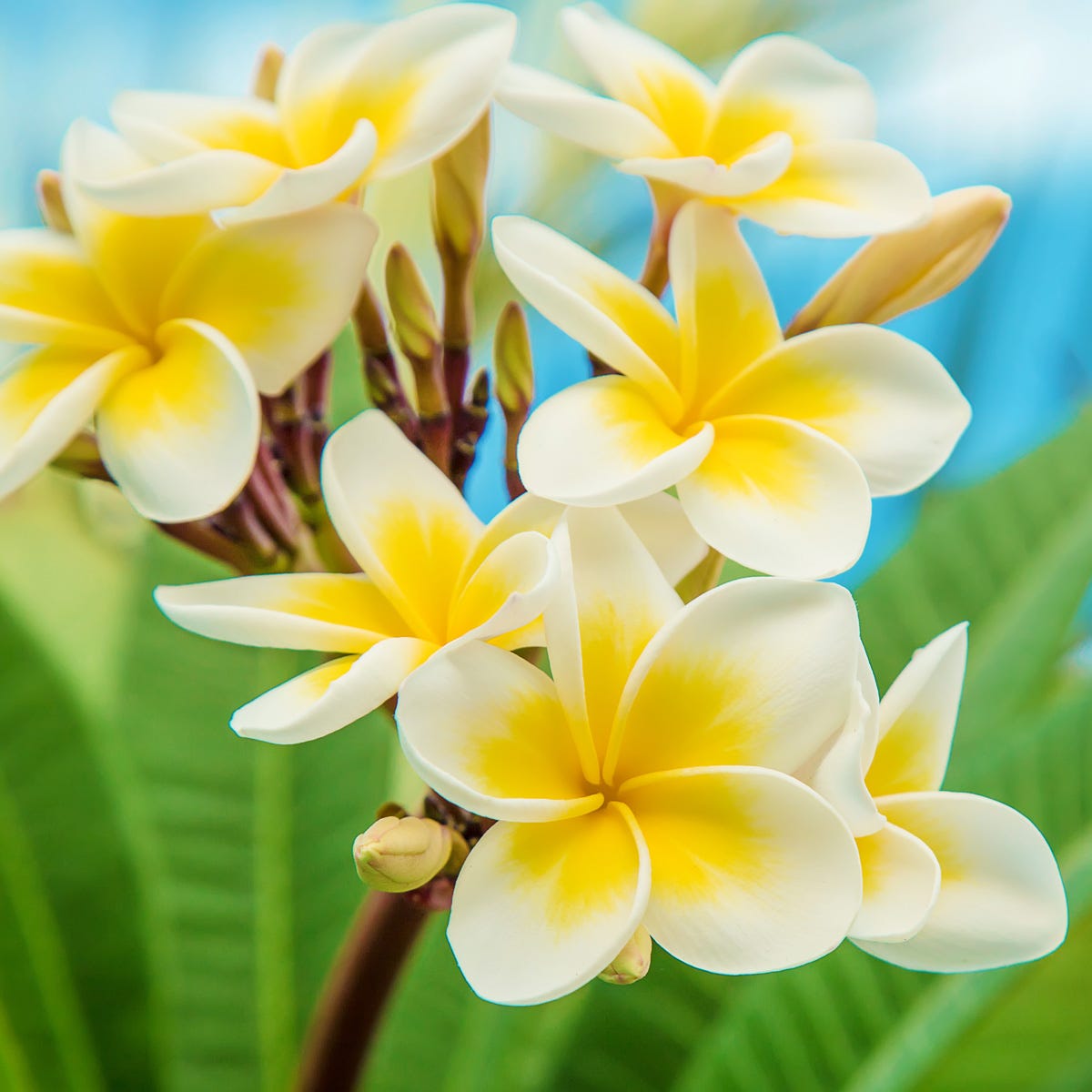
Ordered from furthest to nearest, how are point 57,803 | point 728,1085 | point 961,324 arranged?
Answer: point 961,324, point 57,803, point 728,1085

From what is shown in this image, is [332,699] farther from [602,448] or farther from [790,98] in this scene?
[790,98]

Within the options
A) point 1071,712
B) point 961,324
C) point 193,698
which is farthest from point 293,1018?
point 961,324

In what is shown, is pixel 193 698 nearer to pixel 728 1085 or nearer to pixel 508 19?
pixel 728 1085

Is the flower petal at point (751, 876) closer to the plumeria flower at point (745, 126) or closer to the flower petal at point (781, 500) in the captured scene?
the flower petal at point (781, 500)

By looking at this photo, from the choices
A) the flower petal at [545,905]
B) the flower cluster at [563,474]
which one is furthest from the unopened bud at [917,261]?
the flower petal at [545,905]

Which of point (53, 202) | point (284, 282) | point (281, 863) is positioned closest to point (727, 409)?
point (284, 282)

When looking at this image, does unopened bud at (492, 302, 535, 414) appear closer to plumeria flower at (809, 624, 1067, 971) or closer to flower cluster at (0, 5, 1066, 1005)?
flower cluster at (0, 5, 1066, 1005)

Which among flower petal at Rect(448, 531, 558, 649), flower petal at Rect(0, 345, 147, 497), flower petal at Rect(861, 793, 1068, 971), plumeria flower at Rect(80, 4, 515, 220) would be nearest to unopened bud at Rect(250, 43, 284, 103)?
plumeria flower at Rect(80, 4, 515, 220)
